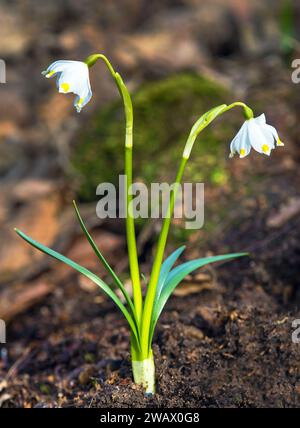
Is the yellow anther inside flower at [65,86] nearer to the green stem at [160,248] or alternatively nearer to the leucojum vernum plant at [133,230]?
the leucojum vernum plant at [133,230]

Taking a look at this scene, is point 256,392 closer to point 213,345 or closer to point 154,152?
point 213,345

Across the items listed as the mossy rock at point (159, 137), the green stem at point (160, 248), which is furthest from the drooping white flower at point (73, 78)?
the mossy rock at point (159, 137)

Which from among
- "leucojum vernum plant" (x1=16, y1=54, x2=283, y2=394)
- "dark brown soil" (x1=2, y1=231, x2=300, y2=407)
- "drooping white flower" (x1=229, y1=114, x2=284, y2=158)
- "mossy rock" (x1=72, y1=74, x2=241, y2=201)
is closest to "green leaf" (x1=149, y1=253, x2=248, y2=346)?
"leucojum vernum plant" (x1=16, y1=54, x2=283, y2=394)

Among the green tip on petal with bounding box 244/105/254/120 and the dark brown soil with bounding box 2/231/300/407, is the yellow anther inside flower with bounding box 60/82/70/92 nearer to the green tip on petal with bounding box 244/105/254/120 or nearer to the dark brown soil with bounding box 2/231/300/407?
the green tip on petal with bounding box 244/105/254/120

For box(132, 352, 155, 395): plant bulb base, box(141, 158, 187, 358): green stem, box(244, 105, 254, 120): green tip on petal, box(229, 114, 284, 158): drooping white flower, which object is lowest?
box(132, 352, 155, 395): plant bulb base

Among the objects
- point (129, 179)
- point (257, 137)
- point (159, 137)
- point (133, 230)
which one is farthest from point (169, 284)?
point (159, 137)
